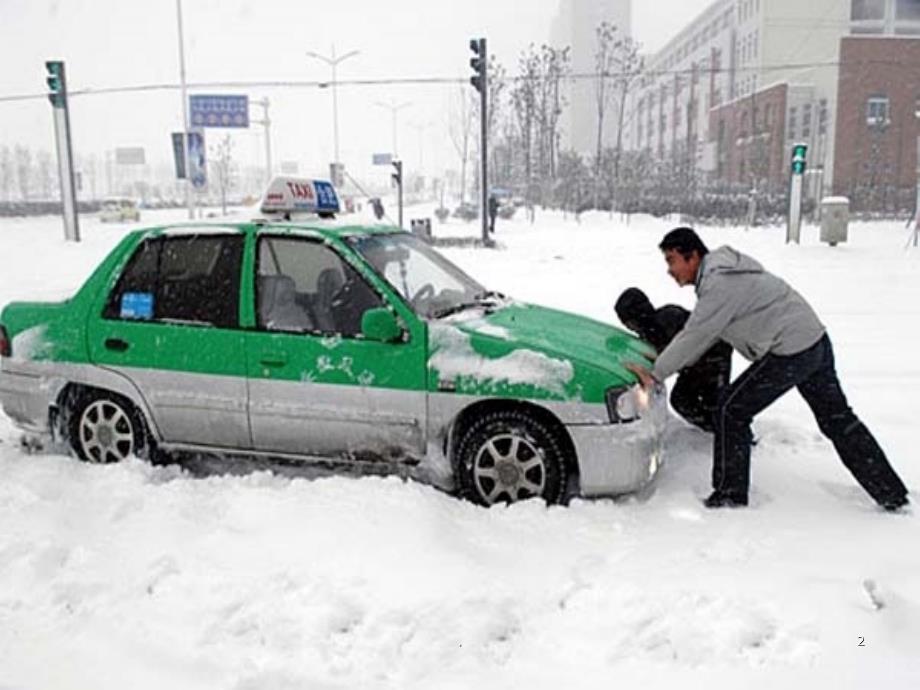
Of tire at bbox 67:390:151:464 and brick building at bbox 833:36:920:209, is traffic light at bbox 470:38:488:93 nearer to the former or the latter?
tire at bbox 67:390:151:464

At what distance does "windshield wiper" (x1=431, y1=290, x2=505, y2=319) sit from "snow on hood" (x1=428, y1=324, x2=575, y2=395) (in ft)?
0.89

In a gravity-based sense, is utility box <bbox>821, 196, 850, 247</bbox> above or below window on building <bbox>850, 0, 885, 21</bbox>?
below

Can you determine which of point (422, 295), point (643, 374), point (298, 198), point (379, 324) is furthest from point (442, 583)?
point (298, 198)

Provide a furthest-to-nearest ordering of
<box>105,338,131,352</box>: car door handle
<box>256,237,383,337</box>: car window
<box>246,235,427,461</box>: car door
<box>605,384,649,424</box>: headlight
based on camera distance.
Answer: <box>105,338,131,352</box>: car door handle, <box>256,237,383,337</box>: car window, <box>246,235,427,461</box>: car door, <box>605,384,649,424</box>: headlight

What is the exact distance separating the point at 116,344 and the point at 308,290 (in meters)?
1.27

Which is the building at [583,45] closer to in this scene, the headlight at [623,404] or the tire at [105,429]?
the tire at [105,429]

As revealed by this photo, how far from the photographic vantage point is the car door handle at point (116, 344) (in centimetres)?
529

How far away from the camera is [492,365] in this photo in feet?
15.4

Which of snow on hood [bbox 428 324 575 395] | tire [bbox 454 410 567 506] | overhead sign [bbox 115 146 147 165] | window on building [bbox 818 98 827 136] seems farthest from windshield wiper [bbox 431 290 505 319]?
overhead sign [bbox 115 146 147 165]

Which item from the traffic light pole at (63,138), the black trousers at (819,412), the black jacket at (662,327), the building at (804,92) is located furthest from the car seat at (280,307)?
the building at (804,92)

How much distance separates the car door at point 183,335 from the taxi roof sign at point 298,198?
558mm

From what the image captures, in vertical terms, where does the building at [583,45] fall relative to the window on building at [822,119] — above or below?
above

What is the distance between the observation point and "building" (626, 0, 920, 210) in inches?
1845

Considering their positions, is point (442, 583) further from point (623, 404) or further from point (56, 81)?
point (56, 81)
